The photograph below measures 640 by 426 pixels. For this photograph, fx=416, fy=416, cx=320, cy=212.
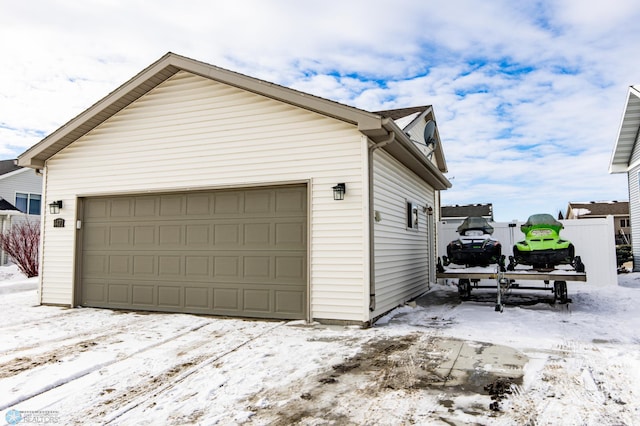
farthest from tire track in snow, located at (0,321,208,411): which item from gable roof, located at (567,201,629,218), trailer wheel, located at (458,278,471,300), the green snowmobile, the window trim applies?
gable roof, located at (567,201,629,218)

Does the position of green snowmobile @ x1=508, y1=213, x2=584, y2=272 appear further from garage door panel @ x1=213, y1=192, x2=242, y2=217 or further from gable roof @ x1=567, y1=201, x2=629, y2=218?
gable roof @ x1=567, y1=201, x2=629, y2=218

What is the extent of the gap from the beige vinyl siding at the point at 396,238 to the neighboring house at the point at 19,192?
56.4ft

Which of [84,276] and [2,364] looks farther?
[84,276]

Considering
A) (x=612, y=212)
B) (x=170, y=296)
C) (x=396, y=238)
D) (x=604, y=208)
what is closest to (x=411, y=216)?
(x=396, y=238)

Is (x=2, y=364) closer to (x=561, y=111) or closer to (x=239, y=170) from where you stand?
(x=239, y=170)

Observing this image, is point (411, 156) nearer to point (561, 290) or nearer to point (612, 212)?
point (561, 290)

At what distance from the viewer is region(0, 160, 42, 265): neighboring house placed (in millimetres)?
18688

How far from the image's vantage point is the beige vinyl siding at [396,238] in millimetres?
7062

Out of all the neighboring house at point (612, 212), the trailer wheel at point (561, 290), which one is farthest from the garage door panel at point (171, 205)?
the neighboring house at point (612, 212)

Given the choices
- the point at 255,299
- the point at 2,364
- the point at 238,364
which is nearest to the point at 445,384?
the point at 238,364

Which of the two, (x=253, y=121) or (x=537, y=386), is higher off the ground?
(x=253, y=121)

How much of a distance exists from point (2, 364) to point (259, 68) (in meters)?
10.1

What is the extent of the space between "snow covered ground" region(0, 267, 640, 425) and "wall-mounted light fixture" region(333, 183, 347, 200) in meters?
1.99

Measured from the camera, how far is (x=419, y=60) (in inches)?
462
